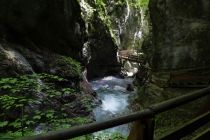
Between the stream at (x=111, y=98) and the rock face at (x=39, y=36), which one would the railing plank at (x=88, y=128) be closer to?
the rock face at (x=39, y=36)

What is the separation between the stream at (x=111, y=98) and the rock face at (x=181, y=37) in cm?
745

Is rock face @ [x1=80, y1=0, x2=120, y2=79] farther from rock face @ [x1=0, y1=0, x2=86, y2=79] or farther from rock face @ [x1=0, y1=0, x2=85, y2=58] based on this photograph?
rock face @ [x1=0, y1=0, x2=86, y2=79]

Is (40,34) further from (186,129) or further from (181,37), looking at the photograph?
(186,129)

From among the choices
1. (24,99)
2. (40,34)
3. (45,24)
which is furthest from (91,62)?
(24,99)

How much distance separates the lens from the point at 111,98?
2470cm

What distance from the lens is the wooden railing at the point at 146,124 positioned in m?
2.00

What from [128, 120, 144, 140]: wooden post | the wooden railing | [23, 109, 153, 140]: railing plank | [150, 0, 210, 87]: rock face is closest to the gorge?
[150, 0, 210, 87]: rock face

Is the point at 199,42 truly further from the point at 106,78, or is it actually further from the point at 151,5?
the point at 106,78

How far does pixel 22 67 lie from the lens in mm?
15867

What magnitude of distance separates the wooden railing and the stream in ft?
41.1

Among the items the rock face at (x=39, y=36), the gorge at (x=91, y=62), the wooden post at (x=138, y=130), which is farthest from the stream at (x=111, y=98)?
the wooden post at (x=138, y=130)

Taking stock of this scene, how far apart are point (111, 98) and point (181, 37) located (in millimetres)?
16548

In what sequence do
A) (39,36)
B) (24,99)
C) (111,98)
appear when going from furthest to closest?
(111,98) < (39,36) < (24,99)

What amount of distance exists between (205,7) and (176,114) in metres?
2.78
